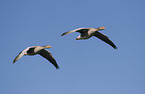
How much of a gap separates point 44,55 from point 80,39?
19.5ft

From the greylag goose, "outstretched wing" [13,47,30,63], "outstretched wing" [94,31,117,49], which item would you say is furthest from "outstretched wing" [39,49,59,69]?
"outstretched wing" [94,31,117,49]

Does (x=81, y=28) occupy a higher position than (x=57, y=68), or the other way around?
(x=81, y=28)

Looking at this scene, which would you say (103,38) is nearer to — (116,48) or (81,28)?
(116,48)

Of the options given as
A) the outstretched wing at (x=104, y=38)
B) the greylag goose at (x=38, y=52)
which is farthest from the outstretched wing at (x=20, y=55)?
the outstretched wing at (x=104, y=38)

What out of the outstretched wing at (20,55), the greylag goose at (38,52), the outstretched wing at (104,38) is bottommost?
the outstretched wing at (20,55)

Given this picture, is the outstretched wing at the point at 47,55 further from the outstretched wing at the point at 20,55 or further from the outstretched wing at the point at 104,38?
the outstretched wing at the point at 104,38

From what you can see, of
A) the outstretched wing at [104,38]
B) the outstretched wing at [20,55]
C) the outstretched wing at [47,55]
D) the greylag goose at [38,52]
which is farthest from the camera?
the outstretched wing at [47,55]

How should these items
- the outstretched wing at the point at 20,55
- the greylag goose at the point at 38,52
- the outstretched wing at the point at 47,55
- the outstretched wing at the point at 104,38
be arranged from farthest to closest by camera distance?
1. the outstretched wing at the point at 47,55
2. the outstretched wing at the point at 104,38
3. the greylag goose at the point at 38,52
4. the outstretched wing at the point at 20,55

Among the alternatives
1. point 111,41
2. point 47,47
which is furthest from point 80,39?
point 111,41

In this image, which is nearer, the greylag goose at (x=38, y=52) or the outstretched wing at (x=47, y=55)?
the greylag goose at (x=38, y=52)

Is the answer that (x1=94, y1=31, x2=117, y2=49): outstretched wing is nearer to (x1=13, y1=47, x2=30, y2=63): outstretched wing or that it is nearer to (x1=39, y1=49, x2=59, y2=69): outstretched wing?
(x1=39, y1=49, x2=59, y2=69): outstretched wing

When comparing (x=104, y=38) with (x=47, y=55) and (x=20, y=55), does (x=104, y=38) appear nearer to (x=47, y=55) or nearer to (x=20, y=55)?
(x=47, y=55)

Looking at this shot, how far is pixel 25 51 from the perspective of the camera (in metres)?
26.3

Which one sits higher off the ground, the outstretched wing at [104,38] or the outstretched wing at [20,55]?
the outstretched wing at [104,38]
